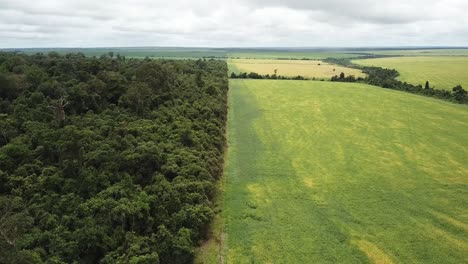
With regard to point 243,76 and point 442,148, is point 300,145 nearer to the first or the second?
point 442,148

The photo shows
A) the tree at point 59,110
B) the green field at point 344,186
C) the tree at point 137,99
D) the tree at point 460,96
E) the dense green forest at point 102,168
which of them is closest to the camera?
the dense green forest at point 102,168

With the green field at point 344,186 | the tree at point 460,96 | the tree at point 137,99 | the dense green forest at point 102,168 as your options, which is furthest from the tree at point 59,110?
the tree at point 460,96

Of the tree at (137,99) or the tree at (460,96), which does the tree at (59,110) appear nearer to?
the tree at (137,99)

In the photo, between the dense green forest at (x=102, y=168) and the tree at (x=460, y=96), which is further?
the tree at (x=460, y=96)

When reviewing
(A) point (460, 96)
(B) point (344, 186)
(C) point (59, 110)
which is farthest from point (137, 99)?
(A) point (460, 96)

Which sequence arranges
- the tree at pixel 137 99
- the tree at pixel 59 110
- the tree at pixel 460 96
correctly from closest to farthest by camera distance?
1. the tree at pixel 59 110
2. the tree at pixel 137 99
3. the tree at pixel 460 96

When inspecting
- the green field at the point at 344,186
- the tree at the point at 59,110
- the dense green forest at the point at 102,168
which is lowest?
the green field at the point at 344,186

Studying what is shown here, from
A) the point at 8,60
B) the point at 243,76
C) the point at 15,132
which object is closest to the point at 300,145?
the point at 15,132

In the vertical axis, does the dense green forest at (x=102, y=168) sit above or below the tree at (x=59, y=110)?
below
